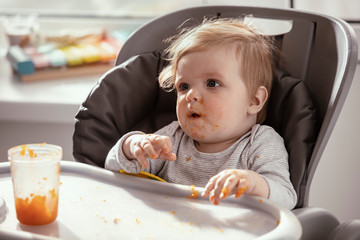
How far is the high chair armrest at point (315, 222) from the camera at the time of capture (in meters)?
1.03

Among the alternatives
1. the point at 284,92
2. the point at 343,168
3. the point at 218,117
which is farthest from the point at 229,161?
the point at 343,168

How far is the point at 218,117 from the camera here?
114 cm

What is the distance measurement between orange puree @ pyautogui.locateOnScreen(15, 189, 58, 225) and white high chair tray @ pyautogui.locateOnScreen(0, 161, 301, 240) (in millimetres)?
11

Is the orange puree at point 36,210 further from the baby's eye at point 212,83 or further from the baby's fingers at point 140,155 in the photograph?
the baby's eye at point 212,83

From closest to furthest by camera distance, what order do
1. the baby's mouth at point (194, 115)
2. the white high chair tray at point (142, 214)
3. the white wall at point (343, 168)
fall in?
the white high chair tray at point (142, 214) < the baby's mouth at point (194, 115) < the white wall at point (343, 168)

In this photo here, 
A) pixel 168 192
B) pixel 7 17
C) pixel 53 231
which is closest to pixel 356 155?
pixel 168 192

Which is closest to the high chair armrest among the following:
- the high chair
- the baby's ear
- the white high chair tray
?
the high chair

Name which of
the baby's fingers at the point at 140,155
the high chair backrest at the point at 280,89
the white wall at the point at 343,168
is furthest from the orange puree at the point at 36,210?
the white wall at the point at 343,168

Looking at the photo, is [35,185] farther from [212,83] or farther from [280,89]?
[280,89]

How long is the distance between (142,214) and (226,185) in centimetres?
15

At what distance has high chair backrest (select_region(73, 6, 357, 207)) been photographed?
1102 millimetres

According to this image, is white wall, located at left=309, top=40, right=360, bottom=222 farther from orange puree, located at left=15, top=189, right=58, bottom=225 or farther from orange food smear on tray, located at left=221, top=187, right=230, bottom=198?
orange puree, located at left=15, top=189, right=58, bottom=225

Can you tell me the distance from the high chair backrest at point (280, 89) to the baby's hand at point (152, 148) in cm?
18

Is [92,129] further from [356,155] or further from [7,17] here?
[7,17]
